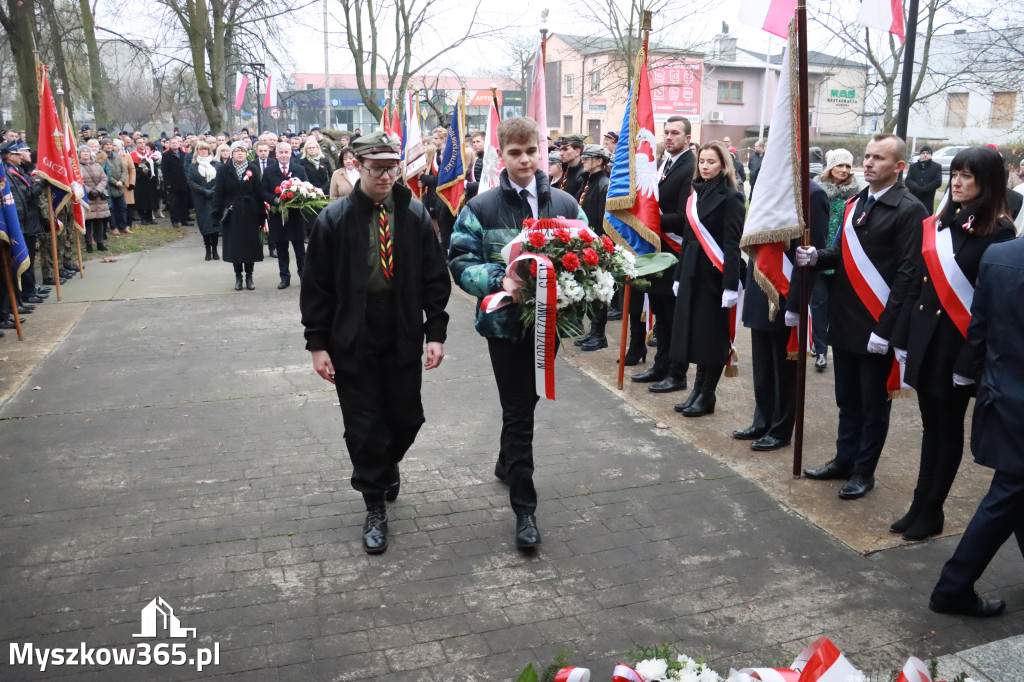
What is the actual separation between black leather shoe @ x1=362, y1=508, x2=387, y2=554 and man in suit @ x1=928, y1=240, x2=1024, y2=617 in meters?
2.66

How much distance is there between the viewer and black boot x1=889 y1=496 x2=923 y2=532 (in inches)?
181

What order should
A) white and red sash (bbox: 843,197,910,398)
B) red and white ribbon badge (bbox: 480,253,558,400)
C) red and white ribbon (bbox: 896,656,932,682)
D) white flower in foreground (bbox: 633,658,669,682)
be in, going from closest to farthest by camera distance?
red and white ribbon (bbox: 896,656,932,682) → white flower in foreground (bbox: 633,658,669,682) → red and white ribbon badge (bbox: 480,253,558,400) → white and red sash (bbox: 843,197,910,398)

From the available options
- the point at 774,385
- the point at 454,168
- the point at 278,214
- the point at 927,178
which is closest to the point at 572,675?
the point at 774,385

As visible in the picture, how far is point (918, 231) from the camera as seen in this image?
188 inches

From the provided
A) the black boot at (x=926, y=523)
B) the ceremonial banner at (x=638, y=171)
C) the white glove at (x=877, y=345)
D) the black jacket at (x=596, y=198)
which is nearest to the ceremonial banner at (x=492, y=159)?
the black jacket at (x=596, y=198)

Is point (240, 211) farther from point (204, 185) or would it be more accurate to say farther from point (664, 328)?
point (664, 328)

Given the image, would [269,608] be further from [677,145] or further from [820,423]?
[677,145]

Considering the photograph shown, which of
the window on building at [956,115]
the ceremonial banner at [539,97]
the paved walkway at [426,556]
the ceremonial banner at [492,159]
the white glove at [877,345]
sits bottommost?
the paved walkway at [426,556]

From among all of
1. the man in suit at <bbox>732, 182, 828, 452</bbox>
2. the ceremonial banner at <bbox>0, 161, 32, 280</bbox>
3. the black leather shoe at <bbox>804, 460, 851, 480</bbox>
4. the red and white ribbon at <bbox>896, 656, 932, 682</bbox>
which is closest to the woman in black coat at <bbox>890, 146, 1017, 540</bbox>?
the black leather shoe at <bbox>804, 460, 851, 480</bbox>

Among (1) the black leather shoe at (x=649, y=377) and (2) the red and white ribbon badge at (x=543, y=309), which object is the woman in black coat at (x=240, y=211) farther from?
(2) the red and white ribbon badge at (x=543, y=309)

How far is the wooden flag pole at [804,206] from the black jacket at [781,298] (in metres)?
0.22

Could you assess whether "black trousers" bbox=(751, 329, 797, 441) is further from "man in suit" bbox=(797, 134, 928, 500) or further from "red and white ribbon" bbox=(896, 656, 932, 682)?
"red and white ribbon" bbox=(896, 656, 932, 682)

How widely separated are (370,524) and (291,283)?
920 centimetres

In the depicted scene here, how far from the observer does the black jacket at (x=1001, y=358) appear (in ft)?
11.1
